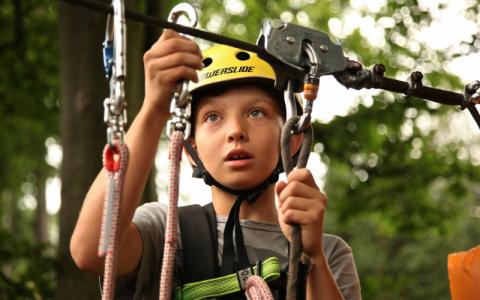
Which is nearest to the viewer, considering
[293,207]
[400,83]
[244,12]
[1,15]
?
[293,207]

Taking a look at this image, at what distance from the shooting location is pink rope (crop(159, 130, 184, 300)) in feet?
7.64

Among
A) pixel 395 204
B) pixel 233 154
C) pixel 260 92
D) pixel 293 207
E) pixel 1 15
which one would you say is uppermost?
pixel 1 15

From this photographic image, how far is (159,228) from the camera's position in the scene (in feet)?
11.2

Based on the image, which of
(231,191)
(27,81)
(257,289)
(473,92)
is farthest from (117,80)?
(27,81)

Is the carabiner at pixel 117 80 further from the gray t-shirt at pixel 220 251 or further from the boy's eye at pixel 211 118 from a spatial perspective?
the boy's eye at pixel 211 118

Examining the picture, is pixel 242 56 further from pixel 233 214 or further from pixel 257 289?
pixel 257 289

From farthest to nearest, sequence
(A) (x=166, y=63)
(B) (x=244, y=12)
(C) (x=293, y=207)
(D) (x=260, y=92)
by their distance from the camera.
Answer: (B) (x=244, y=12) → (D) (x=260, y=92) → (C) (x=293, y=207) → (A) (x=166, y=63)

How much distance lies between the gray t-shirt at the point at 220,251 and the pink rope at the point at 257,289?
12.5 inches

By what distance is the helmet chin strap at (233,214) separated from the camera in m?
3.41

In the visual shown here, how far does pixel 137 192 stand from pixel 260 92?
1.06 meters

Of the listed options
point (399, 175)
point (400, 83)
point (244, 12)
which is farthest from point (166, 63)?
point (244, 12)

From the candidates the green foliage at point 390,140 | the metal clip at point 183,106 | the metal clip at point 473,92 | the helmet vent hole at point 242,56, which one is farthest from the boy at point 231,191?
the green foliage at point 390,140

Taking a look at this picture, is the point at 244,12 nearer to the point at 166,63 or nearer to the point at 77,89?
the point at 77,89

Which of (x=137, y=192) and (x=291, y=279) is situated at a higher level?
(x=137, y=192)
